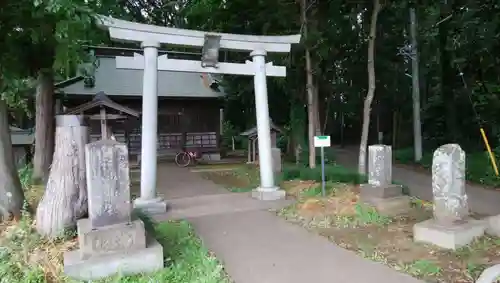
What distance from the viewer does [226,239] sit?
5871mm

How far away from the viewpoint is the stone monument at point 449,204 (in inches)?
222

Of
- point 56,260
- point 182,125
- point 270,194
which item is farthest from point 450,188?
point 182,125

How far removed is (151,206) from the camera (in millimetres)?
7578

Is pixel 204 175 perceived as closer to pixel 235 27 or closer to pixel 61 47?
pixel 235 27

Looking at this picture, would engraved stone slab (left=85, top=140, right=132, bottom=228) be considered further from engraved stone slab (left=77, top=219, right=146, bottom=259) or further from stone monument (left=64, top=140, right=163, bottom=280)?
engraved stone slab (left=77, top=219, right=146, bottom=259)

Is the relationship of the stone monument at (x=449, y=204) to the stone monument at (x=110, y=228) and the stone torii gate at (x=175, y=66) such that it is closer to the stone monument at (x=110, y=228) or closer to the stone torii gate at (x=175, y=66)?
the stone torii gate at (x=175, y=66)

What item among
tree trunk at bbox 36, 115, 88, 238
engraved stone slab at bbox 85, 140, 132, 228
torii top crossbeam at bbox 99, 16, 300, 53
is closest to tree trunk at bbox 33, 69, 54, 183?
torii top crossbeam at bbox 99, 16, 300, 53

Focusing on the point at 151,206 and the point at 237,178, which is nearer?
the point at 151,206

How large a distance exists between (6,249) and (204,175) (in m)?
9.51

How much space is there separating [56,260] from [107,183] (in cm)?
99

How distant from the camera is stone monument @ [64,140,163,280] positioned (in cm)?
419

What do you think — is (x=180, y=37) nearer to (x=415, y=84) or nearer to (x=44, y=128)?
(x=44, y=128)

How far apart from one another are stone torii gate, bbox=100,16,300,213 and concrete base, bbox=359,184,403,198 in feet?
6.18

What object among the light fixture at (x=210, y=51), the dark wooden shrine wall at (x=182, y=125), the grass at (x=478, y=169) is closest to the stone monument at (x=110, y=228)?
the light fixture at (x=210, y=51)
